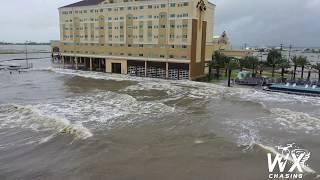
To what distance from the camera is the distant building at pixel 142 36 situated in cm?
6834

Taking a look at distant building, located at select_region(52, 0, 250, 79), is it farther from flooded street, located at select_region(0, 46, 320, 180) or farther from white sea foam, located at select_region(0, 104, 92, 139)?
white sea foam, located at select_region(0, 104, 92, 139)

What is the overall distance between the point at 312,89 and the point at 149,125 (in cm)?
3542

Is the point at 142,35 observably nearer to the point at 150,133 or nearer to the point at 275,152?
the point at 150,133

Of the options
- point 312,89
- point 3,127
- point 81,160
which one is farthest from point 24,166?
point 312,89

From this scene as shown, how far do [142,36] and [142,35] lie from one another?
255mm

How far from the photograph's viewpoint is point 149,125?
3309 cm

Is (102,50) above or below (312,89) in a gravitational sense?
above

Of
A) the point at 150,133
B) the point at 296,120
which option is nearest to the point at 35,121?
the point at 150,133

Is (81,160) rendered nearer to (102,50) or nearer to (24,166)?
(24,166)

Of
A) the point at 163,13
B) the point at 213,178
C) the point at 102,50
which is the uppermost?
the point at 163,13

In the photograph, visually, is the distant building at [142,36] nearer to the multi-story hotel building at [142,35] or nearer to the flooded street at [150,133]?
the multi-story hotel building at [142,35]

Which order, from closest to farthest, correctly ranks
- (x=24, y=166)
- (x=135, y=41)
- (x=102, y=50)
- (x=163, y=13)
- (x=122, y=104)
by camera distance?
(x=24, y=166), (x=122, y=104), (x=163, y=13), (x=135, y=41), (x=102, y=50)

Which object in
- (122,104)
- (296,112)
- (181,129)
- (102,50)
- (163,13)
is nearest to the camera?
(181,129)

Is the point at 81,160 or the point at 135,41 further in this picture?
the point at 135,41
